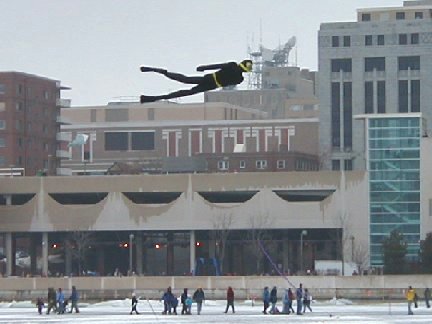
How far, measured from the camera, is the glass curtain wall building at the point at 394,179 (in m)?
117

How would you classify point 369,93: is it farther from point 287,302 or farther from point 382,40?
Result: point 287,302

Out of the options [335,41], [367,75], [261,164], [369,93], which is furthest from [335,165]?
[335,41]

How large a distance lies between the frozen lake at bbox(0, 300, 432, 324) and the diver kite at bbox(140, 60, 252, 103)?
35680 millimetres

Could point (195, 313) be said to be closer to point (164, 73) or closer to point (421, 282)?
point (421, 282)

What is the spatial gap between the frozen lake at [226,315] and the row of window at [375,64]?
88.1 m

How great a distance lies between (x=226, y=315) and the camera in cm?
6731

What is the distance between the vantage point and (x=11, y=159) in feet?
538

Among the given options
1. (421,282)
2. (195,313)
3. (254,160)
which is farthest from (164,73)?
(254,160)

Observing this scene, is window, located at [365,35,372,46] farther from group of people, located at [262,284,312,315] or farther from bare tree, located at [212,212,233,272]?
group of people, located at [262,284,312,315]

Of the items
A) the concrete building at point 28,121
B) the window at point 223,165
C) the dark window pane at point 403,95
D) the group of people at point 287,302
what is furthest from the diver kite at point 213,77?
the window at point 223,165

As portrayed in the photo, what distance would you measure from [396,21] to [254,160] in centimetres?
2194

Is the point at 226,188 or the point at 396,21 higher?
the point at 396,21

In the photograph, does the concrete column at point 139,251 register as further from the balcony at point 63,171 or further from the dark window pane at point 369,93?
the dark window pane at point 369,93

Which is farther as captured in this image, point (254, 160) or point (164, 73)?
point (254, 160)
